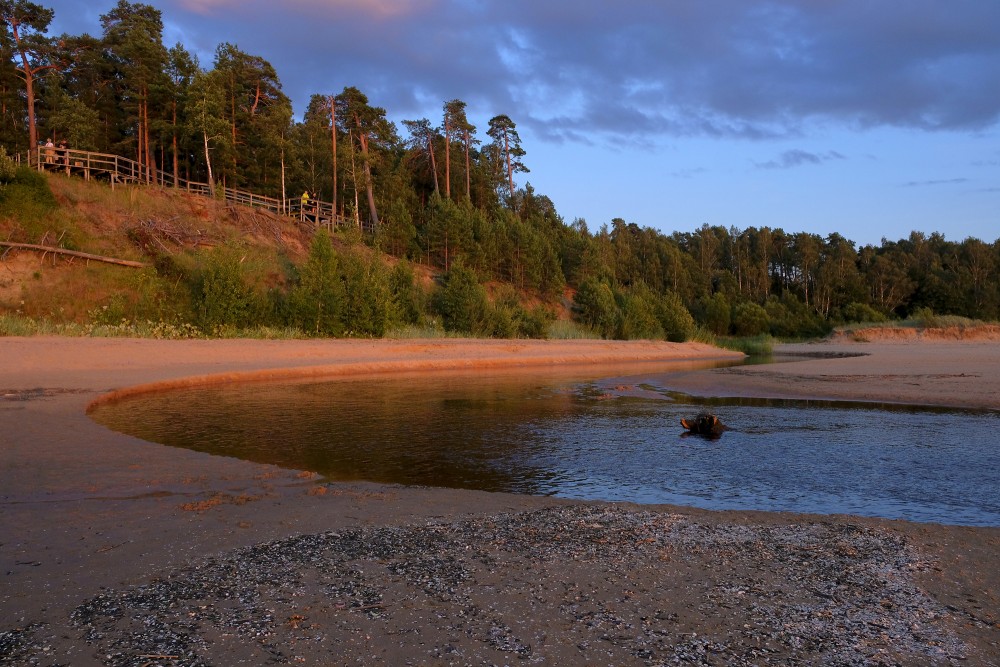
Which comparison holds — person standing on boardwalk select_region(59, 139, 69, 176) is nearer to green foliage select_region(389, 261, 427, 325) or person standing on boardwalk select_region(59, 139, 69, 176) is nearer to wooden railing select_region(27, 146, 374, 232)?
wooden railing select_region(27, 146, 374, 232)

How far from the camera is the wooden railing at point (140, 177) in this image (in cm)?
4022

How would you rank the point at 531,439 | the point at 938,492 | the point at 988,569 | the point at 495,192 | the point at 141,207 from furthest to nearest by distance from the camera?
the point at 495,192
the point at 141,207
the point at 531,439
the point at 938,492
the point at 988,569

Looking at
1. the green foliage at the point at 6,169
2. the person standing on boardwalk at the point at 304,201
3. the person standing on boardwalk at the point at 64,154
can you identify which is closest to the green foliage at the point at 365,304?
the person standing on boardwalk at the point at 304,201

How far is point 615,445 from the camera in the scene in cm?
1096

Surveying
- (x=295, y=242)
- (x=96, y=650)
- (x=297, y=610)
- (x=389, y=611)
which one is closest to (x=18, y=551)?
(x=96, y=650)

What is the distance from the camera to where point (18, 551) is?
4926mm

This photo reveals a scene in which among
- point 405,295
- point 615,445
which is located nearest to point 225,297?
point 405,295

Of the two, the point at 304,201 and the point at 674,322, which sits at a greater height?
the point at 304,201

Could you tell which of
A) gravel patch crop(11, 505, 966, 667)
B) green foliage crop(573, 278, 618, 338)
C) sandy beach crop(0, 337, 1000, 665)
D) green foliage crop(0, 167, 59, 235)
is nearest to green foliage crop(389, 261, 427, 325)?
green foliage crop(573, 278, 618, 338)

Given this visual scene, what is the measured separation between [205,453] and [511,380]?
15.3 meters

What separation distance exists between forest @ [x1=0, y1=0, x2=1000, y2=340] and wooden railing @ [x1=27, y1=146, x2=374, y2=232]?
4.34ft

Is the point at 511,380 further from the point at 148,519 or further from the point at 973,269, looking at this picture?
the point at 973,269

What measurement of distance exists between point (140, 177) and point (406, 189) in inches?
955

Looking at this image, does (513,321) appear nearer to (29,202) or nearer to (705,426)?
(29,202)
